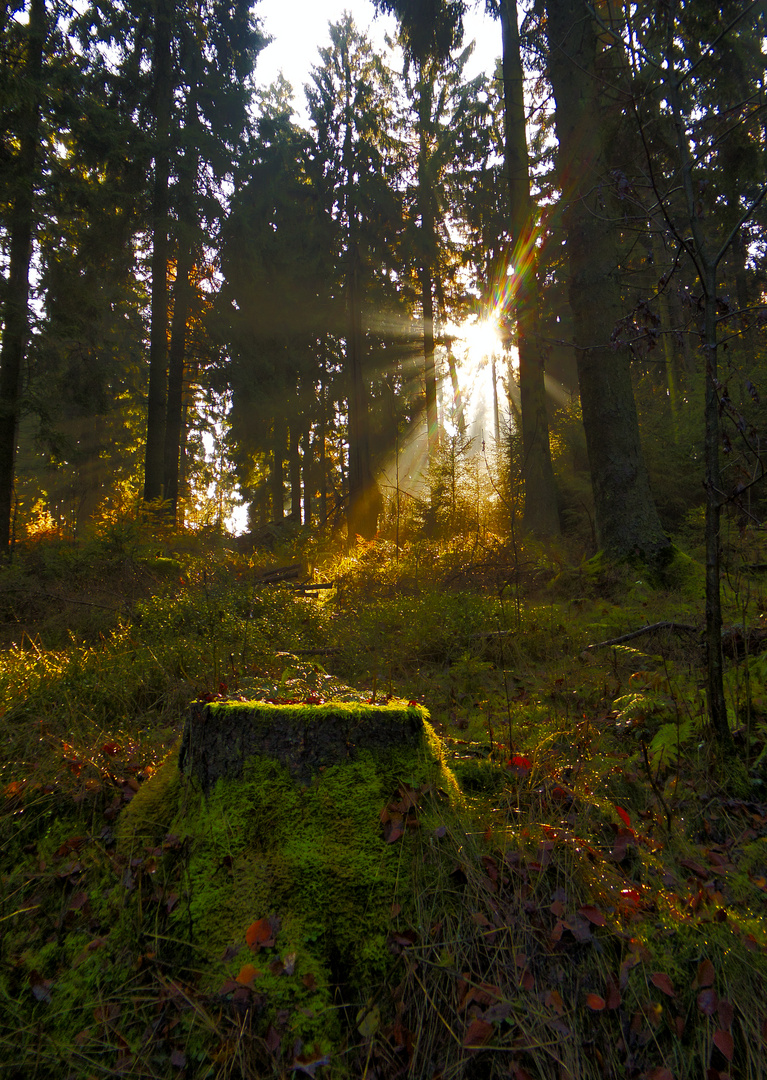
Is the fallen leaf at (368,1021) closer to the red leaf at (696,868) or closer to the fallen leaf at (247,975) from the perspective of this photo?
the fallen leaf at (247,975)

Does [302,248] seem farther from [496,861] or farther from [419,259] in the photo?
[496,861]

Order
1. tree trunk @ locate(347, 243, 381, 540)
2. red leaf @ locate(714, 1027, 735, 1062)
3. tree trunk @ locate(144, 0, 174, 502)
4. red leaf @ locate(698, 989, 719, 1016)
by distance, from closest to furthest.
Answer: red leaf @ locate(714, 1027, 735, 1062) → red leaf @ locate(698, 989, 719, 1016) → tree trunk @ locate(144, 0, 174, 502) → tree trunk @ locate(347, 243, 381, 540)

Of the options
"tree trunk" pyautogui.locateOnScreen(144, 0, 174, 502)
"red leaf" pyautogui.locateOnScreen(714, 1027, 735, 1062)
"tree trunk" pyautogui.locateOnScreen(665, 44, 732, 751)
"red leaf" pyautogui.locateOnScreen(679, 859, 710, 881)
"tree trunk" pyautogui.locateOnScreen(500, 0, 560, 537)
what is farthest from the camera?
"tree trunk" pyautogui.locateOnScreen(144, 0, 174, 502)

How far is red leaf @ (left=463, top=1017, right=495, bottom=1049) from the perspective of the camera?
1.48 m

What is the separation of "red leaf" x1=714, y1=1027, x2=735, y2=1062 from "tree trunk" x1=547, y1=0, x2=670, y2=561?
248 inches

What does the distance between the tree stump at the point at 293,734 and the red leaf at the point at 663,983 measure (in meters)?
1.00

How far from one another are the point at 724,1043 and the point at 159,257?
16177 millimetres

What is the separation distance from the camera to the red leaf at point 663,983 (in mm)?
1562

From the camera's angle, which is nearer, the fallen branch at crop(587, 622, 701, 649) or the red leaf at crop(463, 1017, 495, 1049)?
the red leaf at crop(463, 1017, 495, 1049)

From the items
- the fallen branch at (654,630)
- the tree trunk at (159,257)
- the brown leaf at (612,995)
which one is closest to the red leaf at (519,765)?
the brown leaf at (612,995)

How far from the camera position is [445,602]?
5.96 m

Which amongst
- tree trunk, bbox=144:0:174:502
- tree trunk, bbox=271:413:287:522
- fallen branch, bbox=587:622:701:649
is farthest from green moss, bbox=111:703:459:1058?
tree trunk, bbox=271:413:287:522

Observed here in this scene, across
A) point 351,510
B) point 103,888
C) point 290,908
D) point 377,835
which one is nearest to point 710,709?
point 377,835

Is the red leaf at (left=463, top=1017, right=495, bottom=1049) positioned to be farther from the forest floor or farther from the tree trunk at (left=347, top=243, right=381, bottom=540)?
the tree trunk at (left=347, top=243, right=381, bottom=540)
